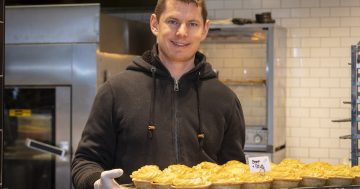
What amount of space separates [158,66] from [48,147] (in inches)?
106

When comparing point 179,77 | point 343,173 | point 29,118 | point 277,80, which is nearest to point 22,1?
point 29,118

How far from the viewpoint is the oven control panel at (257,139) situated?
545 cm

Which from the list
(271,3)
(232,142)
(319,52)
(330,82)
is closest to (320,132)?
(330,82)

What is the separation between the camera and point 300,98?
596 cm

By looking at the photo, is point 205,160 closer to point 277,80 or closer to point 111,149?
point 111,149

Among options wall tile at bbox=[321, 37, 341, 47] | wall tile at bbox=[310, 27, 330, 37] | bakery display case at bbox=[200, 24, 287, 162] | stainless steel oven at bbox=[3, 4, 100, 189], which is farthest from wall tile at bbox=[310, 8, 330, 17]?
stainless steel oven at bbox=[3, 4, 100, 189]

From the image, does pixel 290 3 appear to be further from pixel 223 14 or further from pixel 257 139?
pixel 257 139

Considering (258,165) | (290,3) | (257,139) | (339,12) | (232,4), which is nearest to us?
(258,165)

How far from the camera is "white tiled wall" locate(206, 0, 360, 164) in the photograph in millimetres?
5859

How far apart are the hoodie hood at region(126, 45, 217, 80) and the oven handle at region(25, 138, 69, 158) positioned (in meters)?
2.55

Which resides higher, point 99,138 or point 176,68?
point 176,68

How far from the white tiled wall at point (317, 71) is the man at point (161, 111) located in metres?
3.65

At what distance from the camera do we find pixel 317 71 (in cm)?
593

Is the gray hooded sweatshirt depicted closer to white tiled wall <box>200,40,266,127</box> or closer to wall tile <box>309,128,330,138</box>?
white tiled wall <box>200,40,266,127</box>
